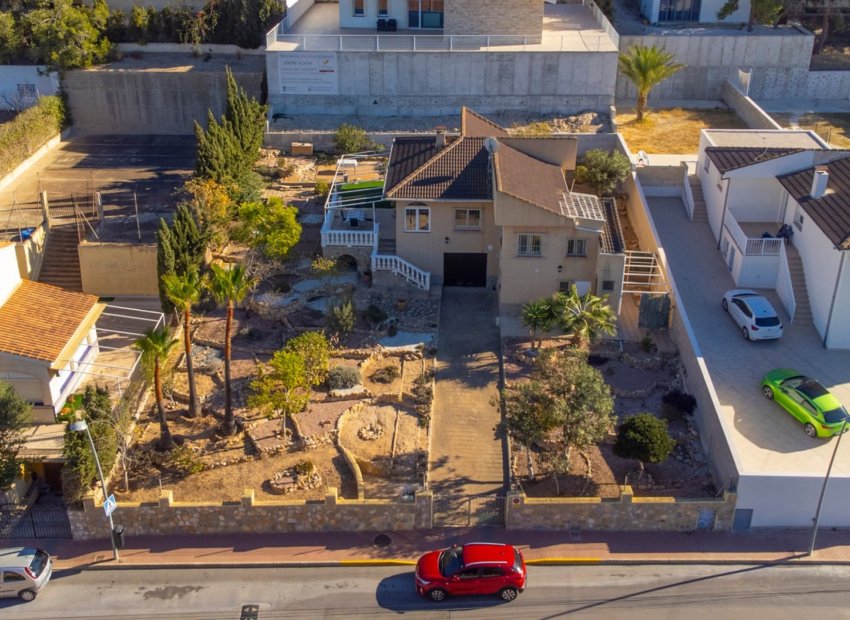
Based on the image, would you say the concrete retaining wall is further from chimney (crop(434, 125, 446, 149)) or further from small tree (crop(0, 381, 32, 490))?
small tree (crop(0, 381, 32, 490))

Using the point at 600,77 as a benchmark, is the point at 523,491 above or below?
below

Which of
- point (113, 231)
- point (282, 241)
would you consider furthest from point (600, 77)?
point (113, 231)

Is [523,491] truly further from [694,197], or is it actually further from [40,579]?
[694,197]

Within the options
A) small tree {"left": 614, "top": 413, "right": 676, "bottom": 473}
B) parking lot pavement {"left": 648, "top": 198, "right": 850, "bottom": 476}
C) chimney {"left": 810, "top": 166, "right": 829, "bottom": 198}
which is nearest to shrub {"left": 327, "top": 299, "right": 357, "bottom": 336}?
small tree {"left": 614, "top": 413, "right": 676, "bottom": 473}

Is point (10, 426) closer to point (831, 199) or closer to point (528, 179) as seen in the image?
point (528, 179)

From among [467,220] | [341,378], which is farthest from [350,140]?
[341,378]

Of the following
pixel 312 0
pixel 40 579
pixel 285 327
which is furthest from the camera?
pixel 312 0

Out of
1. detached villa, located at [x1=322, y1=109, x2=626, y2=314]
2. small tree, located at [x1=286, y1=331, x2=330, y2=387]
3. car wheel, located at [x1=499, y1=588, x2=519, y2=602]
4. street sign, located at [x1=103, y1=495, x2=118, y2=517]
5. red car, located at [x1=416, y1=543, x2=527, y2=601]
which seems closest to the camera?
red car, located at [x1=416, y1=543, x2=527, y2=601]
